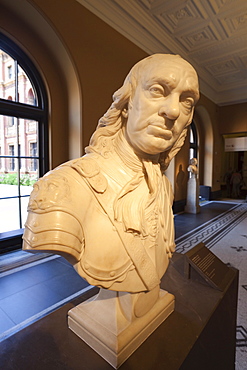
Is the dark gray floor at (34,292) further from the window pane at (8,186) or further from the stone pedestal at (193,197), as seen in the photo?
the stone pedestal at (193,197)

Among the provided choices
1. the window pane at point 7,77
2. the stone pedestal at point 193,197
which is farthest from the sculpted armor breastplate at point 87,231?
the stone pedestal at point 193,197

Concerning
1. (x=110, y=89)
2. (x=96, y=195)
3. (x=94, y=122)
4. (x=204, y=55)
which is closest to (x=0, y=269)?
(x=96, y=195)

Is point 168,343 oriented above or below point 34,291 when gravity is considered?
above

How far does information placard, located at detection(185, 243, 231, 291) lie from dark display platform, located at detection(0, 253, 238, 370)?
6cm

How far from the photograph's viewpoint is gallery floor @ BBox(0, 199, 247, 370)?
177 cm

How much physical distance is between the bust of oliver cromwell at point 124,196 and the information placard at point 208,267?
68cm

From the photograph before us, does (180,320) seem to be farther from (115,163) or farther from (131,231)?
(115,163)

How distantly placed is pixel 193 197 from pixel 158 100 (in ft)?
19.4

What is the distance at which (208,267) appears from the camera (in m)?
1.69

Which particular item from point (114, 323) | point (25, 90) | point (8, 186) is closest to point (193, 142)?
point (25, 90)

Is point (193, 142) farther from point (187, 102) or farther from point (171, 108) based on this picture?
point (171, 108)

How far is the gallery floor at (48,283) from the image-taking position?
1.77 meters

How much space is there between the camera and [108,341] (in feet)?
3.46

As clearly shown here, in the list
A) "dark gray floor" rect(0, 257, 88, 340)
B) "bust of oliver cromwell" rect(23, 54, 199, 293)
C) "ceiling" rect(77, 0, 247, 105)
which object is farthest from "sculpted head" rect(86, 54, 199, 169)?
"ceiling" rect(77, 0, 247, 105)
